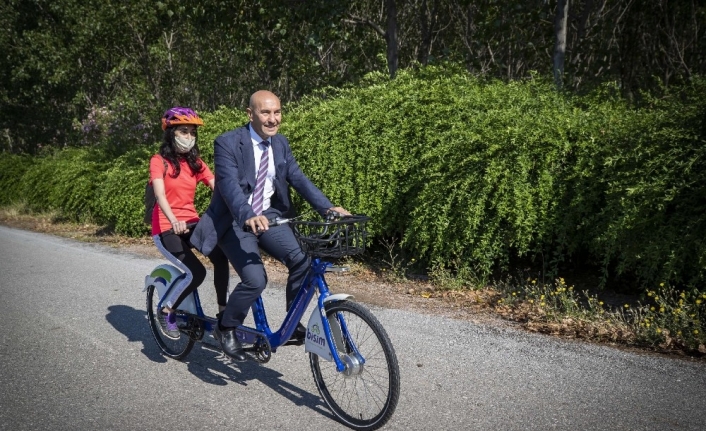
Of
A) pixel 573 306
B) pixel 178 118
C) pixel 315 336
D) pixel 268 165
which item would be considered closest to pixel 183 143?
pixel 178 118

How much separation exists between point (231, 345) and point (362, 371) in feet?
3.81

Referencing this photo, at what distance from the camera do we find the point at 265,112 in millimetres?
4293

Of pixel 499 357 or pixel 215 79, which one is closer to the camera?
pixel 499 357

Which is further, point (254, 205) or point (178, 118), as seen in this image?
point (178, 118)

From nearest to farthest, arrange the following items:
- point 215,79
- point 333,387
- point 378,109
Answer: point 333,387 → point 378,109 → point 215,79

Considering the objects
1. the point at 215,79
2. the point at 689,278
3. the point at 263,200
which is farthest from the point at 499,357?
the point at 215,79

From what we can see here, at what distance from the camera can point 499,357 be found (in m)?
4.93

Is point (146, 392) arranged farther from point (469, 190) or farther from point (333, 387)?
point (469, 190)

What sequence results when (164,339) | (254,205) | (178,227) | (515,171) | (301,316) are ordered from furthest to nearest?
(515,171) → (164,339) → (178,227) → (254,205) → (301,316)

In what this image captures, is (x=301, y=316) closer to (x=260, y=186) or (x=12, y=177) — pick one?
(x=260, y=186)

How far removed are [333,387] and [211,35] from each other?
1818cm

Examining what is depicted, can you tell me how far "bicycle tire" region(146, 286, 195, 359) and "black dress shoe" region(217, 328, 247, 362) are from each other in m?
0.71

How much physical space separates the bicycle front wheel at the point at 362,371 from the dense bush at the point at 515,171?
2.85 meters

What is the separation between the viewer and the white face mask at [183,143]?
5.29 meters
